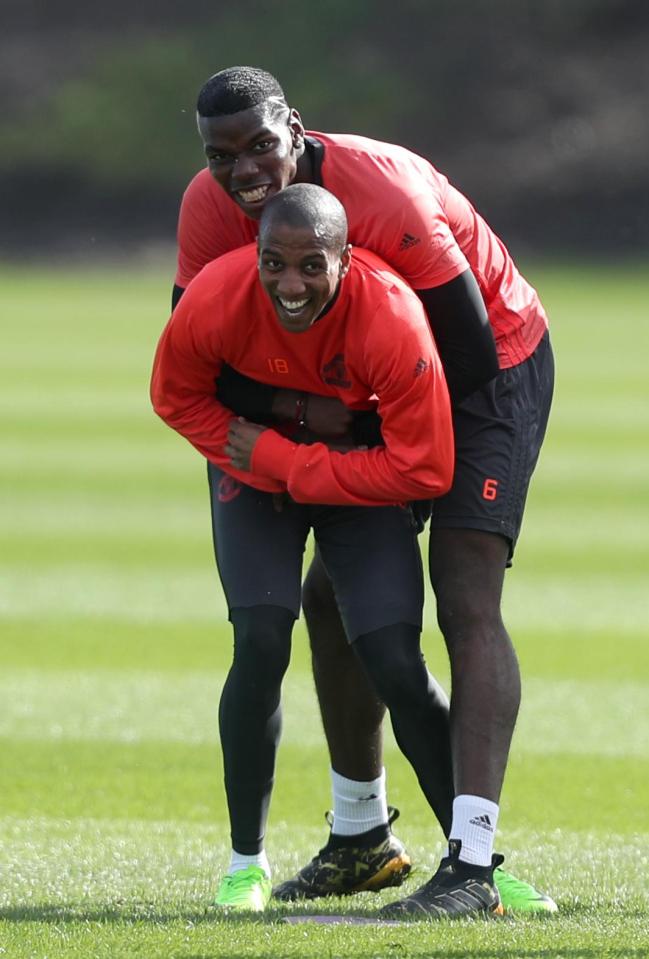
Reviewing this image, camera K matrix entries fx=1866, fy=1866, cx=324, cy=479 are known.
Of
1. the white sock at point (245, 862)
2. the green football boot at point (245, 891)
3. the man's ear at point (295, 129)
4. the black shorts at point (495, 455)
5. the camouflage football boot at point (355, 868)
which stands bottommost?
the camouflage football boot at point (355, 868)

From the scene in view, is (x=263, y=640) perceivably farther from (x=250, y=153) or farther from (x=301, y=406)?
(x=250, y=153)

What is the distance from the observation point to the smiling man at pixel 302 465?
15.4 ft

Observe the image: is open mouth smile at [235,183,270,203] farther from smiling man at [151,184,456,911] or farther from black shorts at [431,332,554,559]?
black shorts at [431,332,554,559]

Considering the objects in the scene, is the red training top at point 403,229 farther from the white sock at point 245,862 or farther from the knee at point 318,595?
the white sock at point 245,862

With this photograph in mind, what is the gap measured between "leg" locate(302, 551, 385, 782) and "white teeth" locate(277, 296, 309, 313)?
1.05 meters

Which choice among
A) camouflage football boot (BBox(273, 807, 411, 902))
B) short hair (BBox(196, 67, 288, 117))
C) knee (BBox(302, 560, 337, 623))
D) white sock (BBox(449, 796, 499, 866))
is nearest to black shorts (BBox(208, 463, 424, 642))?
knee (BBox(302, 560, 337, 623))

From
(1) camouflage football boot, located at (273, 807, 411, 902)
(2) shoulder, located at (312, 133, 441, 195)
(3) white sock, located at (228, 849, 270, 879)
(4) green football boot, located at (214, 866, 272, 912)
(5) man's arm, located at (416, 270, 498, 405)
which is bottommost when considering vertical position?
(1) camouflage football boot, located at (273, 807, 411, 902)

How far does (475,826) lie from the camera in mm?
4867

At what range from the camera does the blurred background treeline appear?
2055 inches

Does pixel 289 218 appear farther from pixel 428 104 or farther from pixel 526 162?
pixel 428 104

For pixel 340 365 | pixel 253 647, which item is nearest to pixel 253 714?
pixel 253 647

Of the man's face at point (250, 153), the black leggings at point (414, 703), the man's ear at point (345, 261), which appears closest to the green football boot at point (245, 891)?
the black leggings at point (414, 703)

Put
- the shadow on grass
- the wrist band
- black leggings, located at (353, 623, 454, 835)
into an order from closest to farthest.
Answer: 1. the shadow on grass
2. black leggings, located at (353, 623, 454, 835)
3. the wrist band

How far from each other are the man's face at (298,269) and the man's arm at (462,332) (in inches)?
12.6
